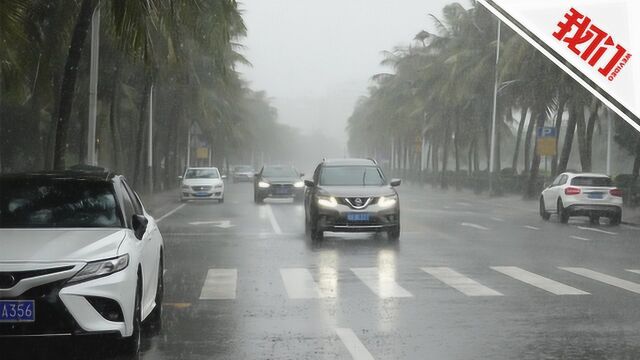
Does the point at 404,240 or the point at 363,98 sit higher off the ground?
the point at 363,98

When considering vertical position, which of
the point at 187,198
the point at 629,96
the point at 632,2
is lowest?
the point at 187,198

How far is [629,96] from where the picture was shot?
2570 centimetres

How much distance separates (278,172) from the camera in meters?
42.4

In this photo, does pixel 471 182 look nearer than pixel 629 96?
No

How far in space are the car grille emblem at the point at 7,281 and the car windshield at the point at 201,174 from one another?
35758 mm

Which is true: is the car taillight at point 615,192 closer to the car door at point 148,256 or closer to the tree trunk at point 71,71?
the tree trunk at point 71,71

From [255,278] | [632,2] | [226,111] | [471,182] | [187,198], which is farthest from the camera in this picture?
[226,111]

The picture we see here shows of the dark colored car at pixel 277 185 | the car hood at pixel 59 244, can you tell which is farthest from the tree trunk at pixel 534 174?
the car hood at pixel 59 244

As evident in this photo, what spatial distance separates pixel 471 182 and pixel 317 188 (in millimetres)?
44619

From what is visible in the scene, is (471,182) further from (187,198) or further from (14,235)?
(14,235)

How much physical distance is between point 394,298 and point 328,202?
8.61 m

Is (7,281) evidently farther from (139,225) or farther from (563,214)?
(563,214)

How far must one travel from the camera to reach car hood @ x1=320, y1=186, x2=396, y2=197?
2041cm

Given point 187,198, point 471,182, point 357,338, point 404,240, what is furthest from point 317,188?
point 471,182
